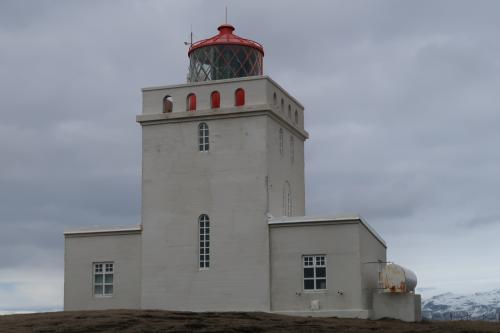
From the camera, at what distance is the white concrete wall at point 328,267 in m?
37.5

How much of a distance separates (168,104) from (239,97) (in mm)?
3637

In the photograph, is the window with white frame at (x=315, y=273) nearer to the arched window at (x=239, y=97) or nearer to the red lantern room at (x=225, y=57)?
the arched window at (x=239, y=97)

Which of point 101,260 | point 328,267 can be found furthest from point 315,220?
point 101,260

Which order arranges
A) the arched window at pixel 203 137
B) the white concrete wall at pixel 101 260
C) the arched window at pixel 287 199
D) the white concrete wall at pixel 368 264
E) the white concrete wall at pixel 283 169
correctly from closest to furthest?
the white concrete wall at pixel 368 264
the white concrete wall at pixel 283 169
the arched window at pixel 203 137
the white concrete wall at pixel 101 260
the arched window at pixel 287 199

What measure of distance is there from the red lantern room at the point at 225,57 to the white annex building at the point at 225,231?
4cm

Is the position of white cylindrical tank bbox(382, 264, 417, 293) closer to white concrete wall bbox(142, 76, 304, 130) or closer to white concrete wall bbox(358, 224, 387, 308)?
white concrete wall bbox(358, 224, 387, 308)

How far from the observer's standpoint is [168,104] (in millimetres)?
42000

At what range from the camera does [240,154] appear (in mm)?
39812

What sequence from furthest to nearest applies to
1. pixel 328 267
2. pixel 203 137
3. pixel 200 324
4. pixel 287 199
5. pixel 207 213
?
pixel 287 199 < pixel 203 137 < pixel 207 213 < pixel 328 267 < pixel 200 324

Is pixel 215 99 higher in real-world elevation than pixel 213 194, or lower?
higher

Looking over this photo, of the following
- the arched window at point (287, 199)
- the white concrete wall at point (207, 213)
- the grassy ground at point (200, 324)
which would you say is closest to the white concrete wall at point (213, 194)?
the white concrete wall at point (207, 213)

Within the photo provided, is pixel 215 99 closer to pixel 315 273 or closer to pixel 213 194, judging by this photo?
pixel 213 194

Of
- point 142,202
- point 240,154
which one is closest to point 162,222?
point 142,202

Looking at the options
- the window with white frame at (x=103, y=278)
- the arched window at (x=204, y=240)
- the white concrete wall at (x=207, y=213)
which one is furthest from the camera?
the window with white frame at (x=103, y=278)
